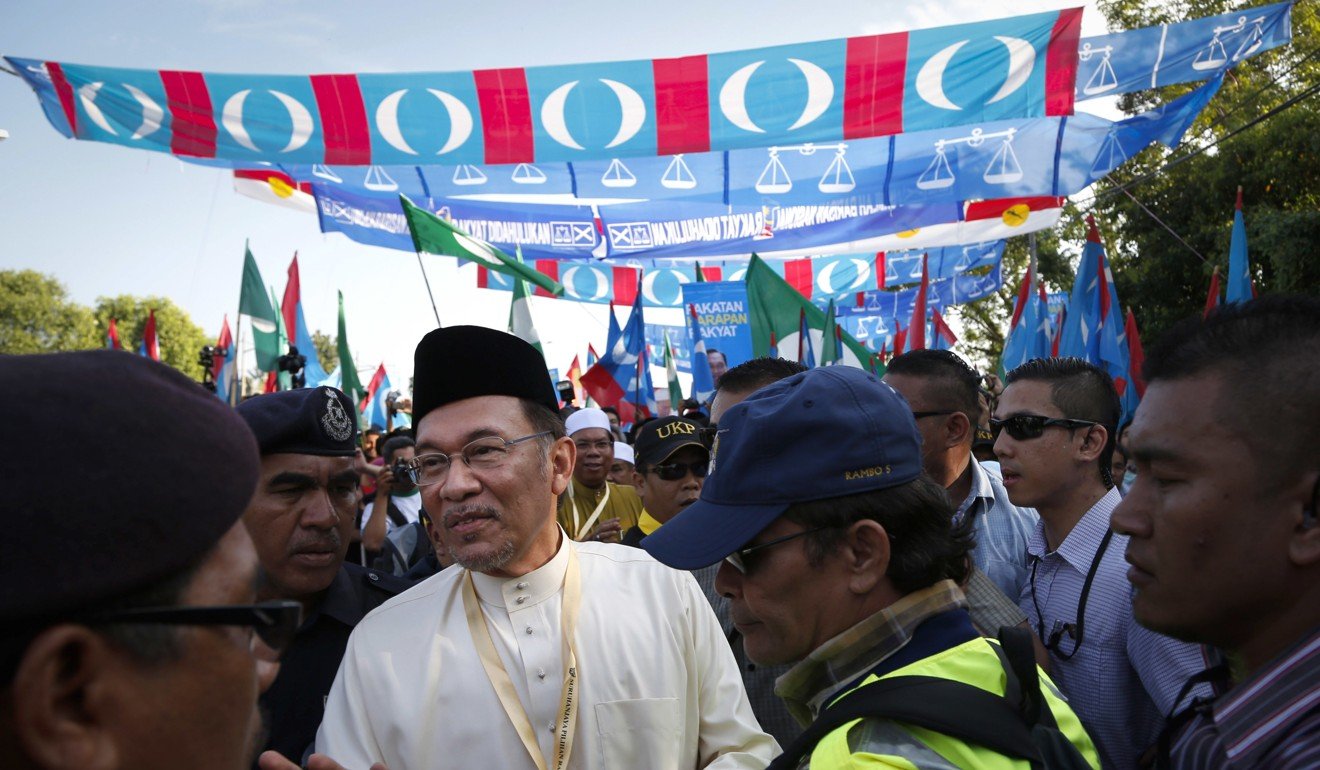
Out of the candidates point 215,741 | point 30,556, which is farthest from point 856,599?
point 30,556

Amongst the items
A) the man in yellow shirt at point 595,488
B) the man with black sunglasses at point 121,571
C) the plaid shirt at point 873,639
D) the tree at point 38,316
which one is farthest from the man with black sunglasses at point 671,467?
the tree at point 38,316

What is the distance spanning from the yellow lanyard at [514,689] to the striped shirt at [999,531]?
1825mm

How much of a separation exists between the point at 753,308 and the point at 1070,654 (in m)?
6.47

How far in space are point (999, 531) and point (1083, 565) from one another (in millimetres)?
787

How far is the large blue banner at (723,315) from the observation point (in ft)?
45.5

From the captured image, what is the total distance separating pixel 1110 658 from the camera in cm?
280

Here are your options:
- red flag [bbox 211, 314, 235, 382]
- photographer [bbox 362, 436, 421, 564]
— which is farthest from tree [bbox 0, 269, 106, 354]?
photographer [bbox 362, 436, 421, 564]

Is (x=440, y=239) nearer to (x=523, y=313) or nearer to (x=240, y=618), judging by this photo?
(x=523, y=313)

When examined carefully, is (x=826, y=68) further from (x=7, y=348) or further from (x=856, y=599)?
(x=7, y=348)

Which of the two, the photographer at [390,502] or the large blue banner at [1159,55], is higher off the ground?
the large blue banner at [1159,55]

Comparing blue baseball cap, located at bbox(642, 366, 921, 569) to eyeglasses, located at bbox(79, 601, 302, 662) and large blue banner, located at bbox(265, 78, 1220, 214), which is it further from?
large blue banner, located at bbox(265, 78, 1220, 214)

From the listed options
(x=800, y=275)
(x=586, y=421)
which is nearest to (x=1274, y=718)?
(x=586, y=421)

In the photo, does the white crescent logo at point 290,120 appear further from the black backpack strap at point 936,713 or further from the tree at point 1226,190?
the tree at point 1226,190

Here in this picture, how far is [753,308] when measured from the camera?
918 centimetres
